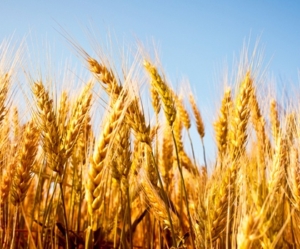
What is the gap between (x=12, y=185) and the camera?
200 centimetres

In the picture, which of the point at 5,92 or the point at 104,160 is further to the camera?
the point at 5,92

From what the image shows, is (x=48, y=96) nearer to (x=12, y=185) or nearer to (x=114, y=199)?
(x=12, y=185)

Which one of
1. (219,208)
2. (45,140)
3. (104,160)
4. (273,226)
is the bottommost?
(273,226)

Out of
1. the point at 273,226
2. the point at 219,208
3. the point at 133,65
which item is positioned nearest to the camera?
the point at 273,226

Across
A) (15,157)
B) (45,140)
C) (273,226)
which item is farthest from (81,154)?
(273,226)

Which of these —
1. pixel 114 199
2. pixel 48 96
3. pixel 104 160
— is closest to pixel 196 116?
pixel 114 199

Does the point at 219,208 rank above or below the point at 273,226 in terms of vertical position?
above

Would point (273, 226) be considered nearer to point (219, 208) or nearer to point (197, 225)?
point (219, 208)

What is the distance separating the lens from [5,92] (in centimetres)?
209

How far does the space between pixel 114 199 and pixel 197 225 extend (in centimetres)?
127

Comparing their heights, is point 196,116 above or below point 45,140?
above

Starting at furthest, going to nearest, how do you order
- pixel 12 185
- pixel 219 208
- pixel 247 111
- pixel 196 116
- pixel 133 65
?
pixel 196 116, pixel 247 111, pixel 133 65, pixel 12 185, pixel 219 208

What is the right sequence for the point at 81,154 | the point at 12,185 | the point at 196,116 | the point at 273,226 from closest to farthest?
1. the point at 273,226
2. the point at 12,185
3. the point at 81,154
4. the point at 196,116

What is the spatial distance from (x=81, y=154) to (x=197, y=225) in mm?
1178
